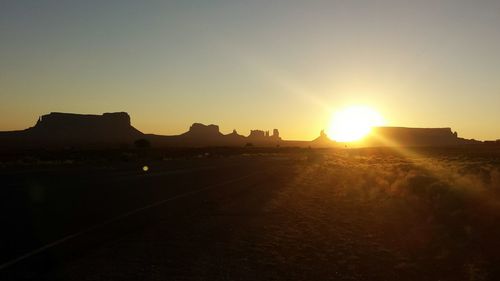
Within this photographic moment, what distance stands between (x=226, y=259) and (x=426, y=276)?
10.7 ft

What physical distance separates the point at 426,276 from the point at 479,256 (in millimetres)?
1830

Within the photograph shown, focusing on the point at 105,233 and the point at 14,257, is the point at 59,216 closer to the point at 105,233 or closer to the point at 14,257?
the point at 105,233

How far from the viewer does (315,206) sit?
21141 mm

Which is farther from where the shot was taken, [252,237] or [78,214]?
[78,214]

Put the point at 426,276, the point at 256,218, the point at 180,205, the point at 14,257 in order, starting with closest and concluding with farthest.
Answer: the point at 426,276 < the point at 14,257 < the point at 256,218 < the point at 180,205

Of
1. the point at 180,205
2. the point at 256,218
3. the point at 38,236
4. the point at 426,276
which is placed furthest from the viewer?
the point at 180,205

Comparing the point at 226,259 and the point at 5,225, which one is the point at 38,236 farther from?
the point at 226,259

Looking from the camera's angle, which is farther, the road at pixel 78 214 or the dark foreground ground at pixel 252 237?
the road at pixel 78 214

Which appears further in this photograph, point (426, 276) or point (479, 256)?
point (479, 256)

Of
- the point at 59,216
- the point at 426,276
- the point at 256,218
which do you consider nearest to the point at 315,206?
the point at 256,218

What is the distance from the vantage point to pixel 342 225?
15859 millimetres

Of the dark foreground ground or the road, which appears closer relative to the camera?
the dark foreground ground

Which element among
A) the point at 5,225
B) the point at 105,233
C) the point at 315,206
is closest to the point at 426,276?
the point at 105,233

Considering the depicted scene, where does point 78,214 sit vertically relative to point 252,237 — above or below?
above
